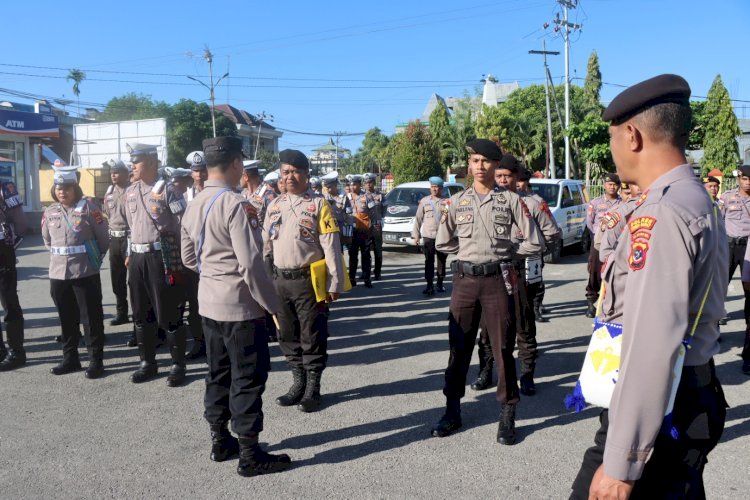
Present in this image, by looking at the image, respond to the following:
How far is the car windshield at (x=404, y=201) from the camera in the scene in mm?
16156

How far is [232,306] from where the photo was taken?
3885 mm

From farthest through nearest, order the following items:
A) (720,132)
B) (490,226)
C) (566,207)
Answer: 1. (720,132)
2. (566,207)
3. (490,226)

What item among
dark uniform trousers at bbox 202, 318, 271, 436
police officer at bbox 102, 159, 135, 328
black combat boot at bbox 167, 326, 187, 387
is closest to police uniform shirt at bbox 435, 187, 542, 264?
dark uniform trousers at bbox 202, 318, 271, 436

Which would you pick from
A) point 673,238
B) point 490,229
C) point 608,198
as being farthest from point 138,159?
point 608,198

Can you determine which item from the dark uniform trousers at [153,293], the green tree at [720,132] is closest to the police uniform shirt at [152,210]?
the dark uniform trousers at [153,293]

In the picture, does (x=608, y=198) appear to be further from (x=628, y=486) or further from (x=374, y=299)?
(x=628, y=486)

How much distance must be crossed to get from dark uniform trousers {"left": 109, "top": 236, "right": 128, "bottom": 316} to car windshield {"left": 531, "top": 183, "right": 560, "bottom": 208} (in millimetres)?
10150

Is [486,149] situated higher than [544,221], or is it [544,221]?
[486,149]

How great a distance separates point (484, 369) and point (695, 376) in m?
3.76

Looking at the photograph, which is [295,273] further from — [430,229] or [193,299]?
[430,229]

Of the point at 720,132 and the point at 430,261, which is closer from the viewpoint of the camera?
the point at 430,261

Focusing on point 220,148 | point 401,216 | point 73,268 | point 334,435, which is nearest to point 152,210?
point 73,268

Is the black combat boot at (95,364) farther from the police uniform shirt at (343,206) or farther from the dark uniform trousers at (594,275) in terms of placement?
the dark uniform trousers at (594,275)

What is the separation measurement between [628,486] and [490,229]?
9.51 feet
